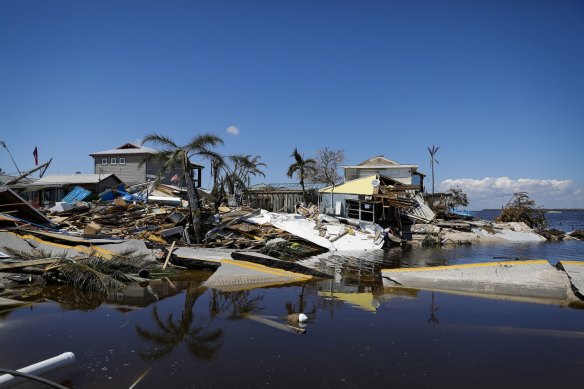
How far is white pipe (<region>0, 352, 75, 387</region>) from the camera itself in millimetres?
3725

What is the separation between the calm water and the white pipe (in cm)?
25

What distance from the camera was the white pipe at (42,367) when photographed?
3725 mm

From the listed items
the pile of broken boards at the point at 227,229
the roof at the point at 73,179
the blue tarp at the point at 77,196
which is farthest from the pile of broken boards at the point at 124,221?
the roof at the point at 73,179

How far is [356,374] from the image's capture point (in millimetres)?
4848

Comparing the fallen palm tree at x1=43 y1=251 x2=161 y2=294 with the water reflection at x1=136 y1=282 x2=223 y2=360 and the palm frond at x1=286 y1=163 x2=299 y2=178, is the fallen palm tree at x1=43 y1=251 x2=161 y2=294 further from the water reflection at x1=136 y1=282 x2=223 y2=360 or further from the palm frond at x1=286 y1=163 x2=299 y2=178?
the palm frond at x1=286 y1=163 x2=299 y2=178

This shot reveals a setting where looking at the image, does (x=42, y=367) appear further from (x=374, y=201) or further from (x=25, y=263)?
(x=374, y=201)

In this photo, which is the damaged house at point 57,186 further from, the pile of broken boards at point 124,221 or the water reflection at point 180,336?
the water reflection at point 180,336

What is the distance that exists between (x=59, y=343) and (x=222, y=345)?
7.88 ft

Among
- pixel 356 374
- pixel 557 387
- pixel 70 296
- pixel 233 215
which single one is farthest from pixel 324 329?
pixel 233 215

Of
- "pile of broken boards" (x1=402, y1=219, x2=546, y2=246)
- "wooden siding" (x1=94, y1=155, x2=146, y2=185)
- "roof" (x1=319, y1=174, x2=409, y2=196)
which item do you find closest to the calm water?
"roof" (x1=319, y1=174, x2=409, y2=196)

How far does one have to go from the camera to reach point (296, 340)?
600 centimetres

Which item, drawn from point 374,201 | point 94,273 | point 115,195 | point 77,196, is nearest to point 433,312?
point 94,273

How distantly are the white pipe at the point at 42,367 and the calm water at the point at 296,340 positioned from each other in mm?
254

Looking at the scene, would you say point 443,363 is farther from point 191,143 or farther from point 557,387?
point 191,143
